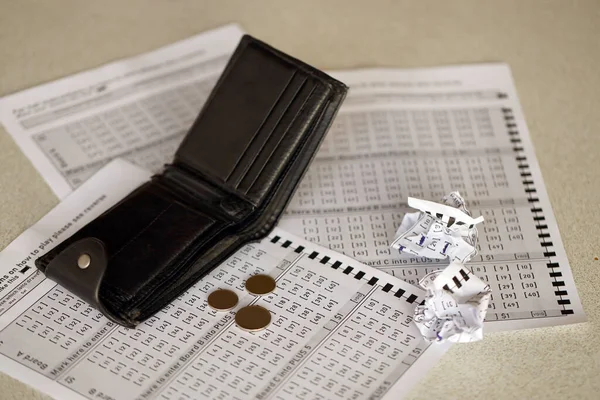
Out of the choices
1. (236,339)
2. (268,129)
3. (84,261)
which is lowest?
(236,339)

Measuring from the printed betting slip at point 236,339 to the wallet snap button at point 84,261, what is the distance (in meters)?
0.07

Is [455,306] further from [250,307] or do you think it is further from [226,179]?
[226,179]

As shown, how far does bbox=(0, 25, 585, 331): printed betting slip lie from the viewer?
3.58 ft

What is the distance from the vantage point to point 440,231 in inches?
41.7

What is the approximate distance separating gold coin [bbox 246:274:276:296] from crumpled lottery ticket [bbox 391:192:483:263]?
0.60ft

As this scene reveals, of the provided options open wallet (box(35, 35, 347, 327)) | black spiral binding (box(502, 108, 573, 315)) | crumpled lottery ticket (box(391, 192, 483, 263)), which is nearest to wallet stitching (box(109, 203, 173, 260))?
open wallet (box(35, 35, 347, 327))

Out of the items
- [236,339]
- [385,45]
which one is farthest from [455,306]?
[385,45]

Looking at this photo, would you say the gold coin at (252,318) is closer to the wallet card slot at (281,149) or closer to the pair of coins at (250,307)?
the pair of coins at (250,307)

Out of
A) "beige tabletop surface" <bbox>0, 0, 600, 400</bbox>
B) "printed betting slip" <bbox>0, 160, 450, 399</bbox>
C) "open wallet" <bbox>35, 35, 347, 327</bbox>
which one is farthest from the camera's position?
"beige tabletop surface" <bbox>0, 0, 600, 400</bbox>

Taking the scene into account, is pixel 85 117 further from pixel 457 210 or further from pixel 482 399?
pixel 482 399

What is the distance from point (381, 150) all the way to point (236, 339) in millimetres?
446

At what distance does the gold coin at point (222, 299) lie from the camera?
3.33ft

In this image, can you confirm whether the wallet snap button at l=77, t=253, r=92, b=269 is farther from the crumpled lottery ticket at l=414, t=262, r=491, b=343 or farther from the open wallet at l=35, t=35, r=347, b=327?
the crumpled lottery ticket at l=414, t=262, r=491, b=343

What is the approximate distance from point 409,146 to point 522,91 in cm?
26
